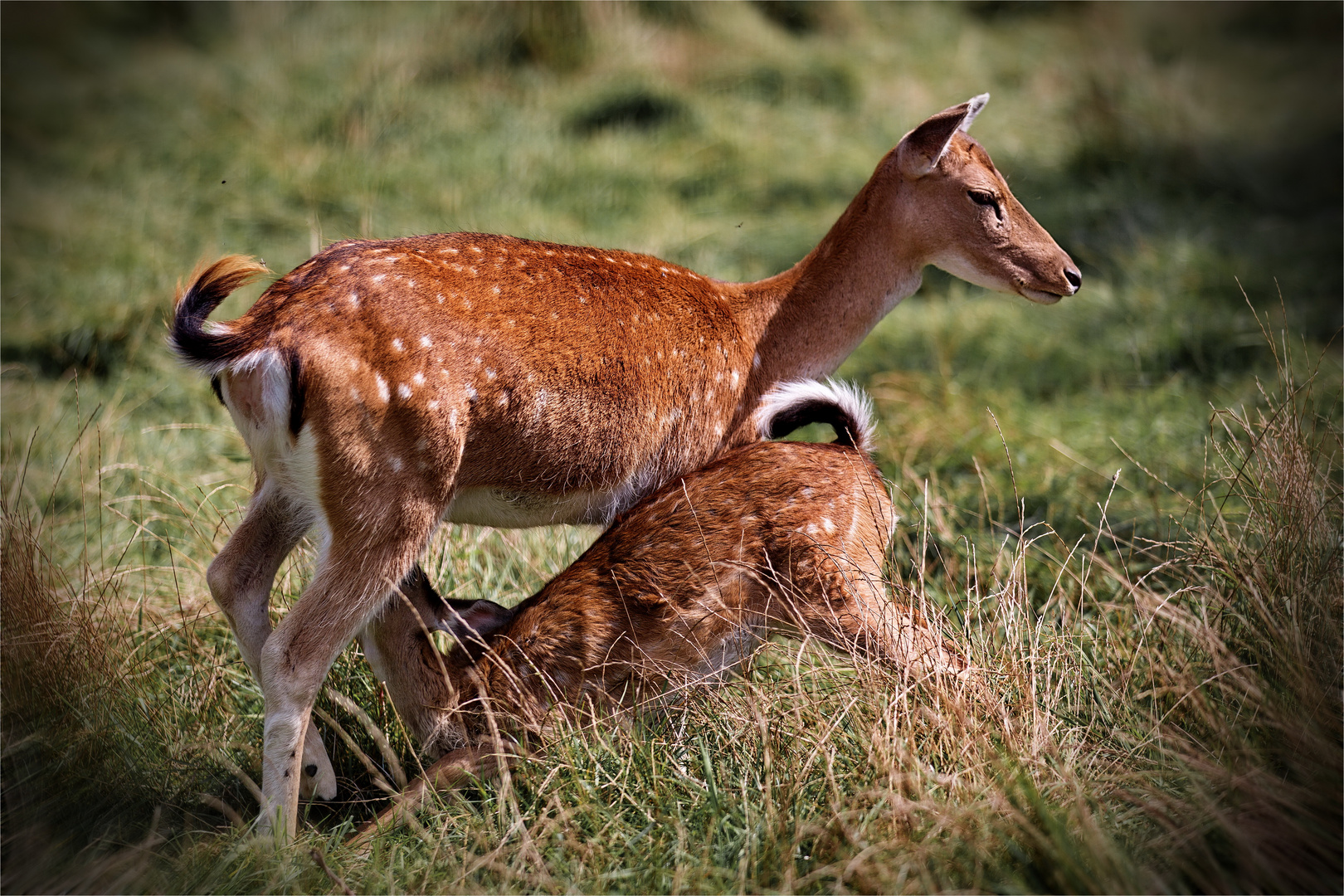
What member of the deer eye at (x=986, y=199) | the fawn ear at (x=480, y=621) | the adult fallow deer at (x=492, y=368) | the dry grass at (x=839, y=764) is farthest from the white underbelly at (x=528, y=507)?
the deer eye at (x=986, y=199)

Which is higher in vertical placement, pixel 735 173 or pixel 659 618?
pixel 735 173

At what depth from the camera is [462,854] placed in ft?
10.3

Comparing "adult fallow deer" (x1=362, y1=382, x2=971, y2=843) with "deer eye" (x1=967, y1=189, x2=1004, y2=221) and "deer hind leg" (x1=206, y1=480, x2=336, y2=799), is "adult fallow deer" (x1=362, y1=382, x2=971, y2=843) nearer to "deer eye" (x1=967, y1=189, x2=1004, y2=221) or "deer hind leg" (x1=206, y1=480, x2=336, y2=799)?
"deer hind leg" (x1=206, y1=480, x2=336, y2=799)

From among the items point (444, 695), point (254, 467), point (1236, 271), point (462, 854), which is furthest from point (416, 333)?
point (1236, 271)

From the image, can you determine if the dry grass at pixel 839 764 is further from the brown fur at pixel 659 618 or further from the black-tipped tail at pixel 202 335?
the black-tipped tail at pixel 202 335

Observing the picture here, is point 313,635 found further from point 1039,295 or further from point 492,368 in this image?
point 1039,295

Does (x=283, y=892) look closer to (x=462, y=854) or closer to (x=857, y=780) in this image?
(x=462, y=854)

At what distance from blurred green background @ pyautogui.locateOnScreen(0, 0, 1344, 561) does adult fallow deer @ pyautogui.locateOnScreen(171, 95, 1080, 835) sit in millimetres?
1301

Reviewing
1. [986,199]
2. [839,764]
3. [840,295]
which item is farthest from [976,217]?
[839,764]

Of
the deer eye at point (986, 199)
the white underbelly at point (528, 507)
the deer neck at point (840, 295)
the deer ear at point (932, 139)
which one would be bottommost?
the white underbelly at point (528, 507)

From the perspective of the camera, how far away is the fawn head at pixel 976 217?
13.7 ft

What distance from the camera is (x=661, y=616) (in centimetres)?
365

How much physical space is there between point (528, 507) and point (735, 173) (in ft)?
21.4

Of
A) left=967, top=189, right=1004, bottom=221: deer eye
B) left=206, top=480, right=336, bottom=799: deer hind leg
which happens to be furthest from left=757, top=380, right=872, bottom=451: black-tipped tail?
left=206, top=480, right=336, bottom=799: deer hind leg
